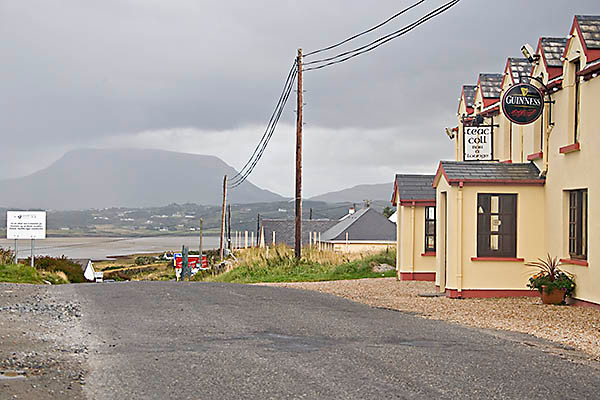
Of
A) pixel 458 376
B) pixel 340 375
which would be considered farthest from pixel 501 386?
pixel 340 375

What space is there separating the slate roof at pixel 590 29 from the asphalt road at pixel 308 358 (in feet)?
A: 23.2

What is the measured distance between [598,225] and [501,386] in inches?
330

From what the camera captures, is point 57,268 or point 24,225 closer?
point 24,225

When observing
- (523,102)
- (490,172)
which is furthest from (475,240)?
(523,102)

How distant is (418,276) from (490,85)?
662cm

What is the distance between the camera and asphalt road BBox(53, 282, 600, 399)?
737cm

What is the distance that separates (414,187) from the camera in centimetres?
2492

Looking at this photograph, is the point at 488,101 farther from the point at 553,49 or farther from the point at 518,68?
the point at 553,49

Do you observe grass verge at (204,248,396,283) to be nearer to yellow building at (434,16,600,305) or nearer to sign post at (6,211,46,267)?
sign post at (6,211,46,267)

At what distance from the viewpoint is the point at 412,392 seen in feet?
23.9

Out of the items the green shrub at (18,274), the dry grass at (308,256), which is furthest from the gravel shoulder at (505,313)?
the green shrub at (18,274)

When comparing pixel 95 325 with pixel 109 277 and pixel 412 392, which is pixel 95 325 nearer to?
pixel 412 392

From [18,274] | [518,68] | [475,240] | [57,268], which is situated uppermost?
[518,68]

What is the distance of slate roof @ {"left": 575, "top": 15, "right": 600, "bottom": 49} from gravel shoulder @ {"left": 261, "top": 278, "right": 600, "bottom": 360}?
18.3 ft
